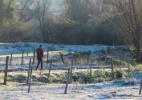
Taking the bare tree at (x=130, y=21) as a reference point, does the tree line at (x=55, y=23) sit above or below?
above

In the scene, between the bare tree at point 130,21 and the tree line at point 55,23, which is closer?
the bare tree at point 130,21

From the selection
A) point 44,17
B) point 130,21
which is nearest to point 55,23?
point 44,17

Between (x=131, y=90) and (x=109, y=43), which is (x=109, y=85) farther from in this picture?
(x=109, y=43)

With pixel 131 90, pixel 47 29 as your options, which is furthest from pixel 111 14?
pixel 47 29

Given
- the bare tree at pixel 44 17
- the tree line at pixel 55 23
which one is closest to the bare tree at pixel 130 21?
the tree line at pixel 55 23

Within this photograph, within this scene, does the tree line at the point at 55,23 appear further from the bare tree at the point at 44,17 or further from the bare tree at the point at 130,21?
the bare tree at the point at 130,21

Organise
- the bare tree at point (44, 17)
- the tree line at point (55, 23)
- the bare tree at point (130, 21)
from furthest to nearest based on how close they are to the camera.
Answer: the bare tree at point (44, 17), the tree line at point (55, 23), the bare tree at point (130, 21)

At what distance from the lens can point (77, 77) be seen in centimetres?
2766

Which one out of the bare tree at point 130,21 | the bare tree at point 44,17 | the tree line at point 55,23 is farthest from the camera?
Result: the bare tree at point 44,17

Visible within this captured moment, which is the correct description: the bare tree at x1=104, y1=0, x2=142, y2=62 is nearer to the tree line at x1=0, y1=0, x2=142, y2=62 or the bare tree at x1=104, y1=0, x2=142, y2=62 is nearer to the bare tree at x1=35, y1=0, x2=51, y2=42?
the tree line at x1=0, y1=0, x2=142, y2=62

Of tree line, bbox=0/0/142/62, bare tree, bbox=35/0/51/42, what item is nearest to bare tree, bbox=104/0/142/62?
tree line, bbox=0/0/142/62

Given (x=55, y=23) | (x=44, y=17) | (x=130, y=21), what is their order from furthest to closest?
(x=44, y=17) → (x=55, y=23) → (x=130, y=21)

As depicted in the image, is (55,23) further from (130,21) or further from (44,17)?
(130,21)

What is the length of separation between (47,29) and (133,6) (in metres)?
46.6
